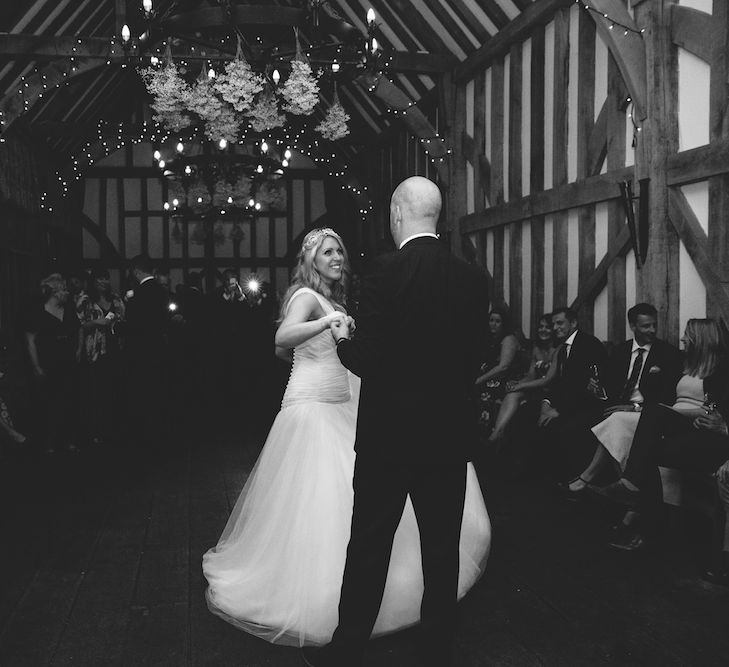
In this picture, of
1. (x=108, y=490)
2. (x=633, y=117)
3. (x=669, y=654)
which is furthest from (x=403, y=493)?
(x=633, y=117)

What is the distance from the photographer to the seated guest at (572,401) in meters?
5.26

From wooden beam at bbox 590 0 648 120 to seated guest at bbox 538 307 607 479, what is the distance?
1.57 m

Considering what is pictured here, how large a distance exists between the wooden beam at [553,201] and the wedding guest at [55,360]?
4251mm

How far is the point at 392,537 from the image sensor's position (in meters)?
2.50

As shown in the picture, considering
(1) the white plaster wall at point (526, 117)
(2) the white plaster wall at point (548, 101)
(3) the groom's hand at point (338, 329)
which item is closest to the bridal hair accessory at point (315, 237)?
(3) the groom's hand at point (338, 329)

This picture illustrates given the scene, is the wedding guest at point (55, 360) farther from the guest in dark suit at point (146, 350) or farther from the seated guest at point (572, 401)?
the seated guest at point (572, 401)

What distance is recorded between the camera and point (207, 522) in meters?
4.65

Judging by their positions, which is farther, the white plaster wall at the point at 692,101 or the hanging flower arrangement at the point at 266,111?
the hanging flower arrangement at the point at 266,111

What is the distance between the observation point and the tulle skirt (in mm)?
2951

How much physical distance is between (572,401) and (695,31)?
2459 mm

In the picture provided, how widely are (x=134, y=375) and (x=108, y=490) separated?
2246mm

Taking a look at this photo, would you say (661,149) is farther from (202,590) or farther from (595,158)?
(202,590)

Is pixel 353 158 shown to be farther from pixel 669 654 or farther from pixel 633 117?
pixel 669 654

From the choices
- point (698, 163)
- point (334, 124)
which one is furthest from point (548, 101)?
point (698, 163)
